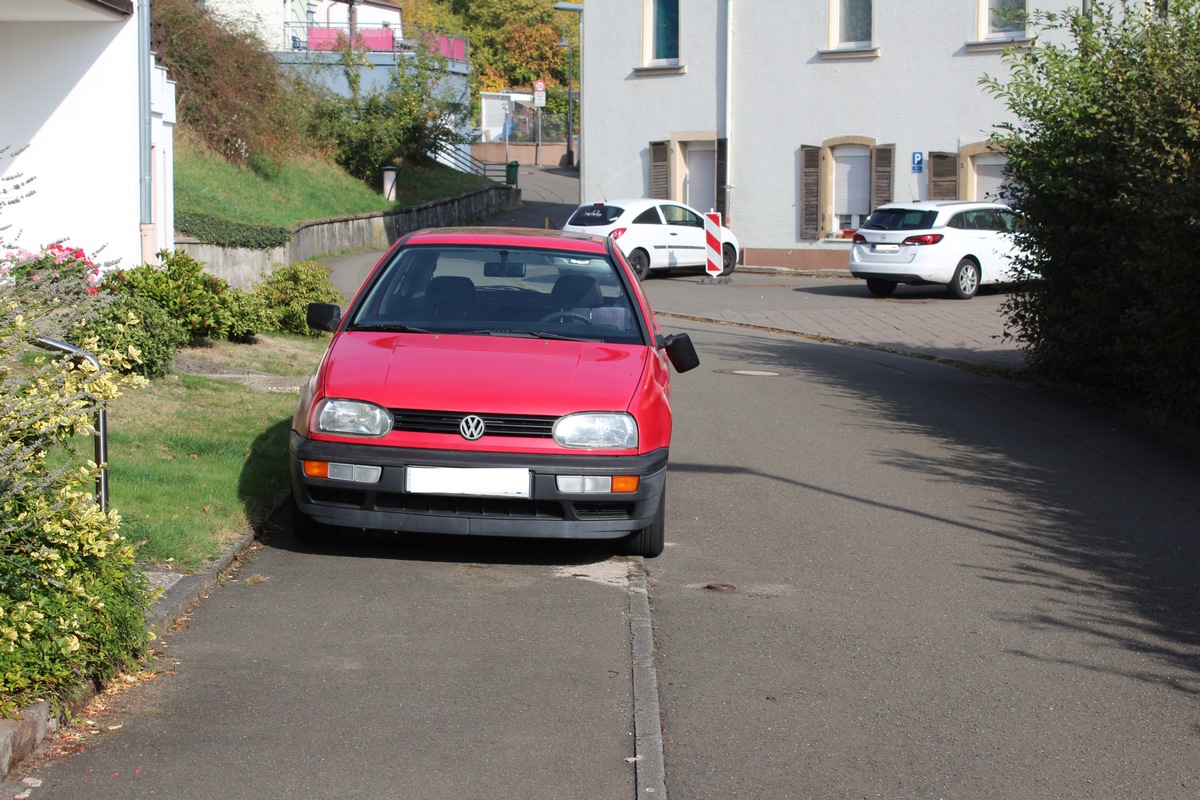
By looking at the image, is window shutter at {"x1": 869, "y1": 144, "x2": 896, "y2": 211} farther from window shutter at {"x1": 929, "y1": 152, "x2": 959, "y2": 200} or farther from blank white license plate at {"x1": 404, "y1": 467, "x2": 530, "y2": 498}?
blank white license plate at {"x1": 404, "y1": 467, "x2": 530, "y2": 498}

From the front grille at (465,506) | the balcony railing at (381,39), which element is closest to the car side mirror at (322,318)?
the front grille at (465,506)

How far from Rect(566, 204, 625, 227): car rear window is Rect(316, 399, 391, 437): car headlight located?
22.6 m

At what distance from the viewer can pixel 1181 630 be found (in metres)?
6.35

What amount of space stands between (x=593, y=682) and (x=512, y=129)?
73340mm

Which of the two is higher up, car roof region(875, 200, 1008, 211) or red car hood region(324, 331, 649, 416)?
car roof region(875, 200, 1008, 211)

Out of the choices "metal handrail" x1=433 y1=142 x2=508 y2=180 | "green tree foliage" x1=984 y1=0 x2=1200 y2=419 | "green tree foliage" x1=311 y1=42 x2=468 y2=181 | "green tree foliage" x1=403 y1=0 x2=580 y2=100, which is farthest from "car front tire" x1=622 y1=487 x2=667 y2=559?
"green tree foliage" x1=403 y1=0 x2=580 y2=100

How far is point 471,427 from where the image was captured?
6691mm

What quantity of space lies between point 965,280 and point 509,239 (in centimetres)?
1811

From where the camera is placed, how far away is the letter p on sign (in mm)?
26859

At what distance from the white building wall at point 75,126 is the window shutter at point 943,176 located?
20453mm

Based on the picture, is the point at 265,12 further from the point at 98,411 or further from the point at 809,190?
the point at 98,411

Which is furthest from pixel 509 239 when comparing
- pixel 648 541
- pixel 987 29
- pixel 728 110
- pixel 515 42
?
pixel 515 42

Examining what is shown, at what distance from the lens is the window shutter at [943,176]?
3147 cm

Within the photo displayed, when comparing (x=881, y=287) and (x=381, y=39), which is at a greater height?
(x=381, y=39)
